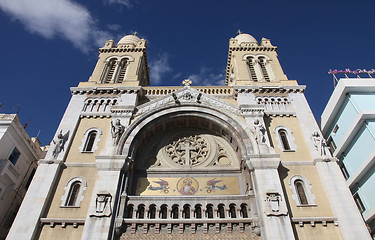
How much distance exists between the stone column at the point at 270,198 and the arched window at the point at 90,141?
10.7m

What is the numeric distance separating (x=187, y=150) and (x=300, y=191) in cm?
782

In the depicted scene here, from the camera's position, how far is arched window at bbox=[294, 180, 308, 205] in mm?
15055

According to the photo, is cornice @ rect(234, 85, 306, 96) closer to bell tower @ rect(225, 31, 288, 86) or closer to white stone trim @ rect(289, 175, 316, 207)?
bell tower @ rect(225, 31, 288, 86)

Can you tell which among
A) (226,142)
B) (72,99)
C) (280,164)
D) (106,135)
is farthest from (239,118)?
(72,99)

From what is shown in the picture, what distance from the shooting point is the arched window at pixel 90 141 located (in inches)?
701

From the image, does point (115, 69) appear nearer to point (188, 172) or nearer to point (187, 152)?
point (187, 152)

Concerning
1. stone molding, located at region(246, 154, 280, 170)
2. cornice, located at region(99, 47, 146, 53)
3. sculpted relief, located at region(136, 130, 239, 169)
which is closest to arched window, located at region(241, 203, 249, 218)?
stone molding, located at region(246, 154, 280, 170)

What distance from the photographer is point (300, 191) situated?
15.5 m

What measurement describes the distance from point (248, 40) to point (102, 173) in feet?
73.6

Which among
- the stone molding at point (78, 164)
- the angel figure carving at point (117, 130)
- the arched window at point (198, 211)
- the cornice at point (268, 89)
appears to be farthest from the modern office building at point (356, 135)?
the stone molding at point (78, 164)

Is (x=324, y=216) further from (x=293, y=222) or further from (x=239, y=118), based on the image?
(x=239, y=118)

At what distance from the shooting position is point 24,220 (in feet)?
44.9

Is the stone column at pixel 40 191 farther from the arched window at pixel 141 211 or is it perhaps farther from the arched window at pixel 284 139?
the arched window at pixel 284 139

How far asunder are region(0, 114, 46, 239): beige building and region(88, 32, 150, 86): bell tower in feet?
22.7
